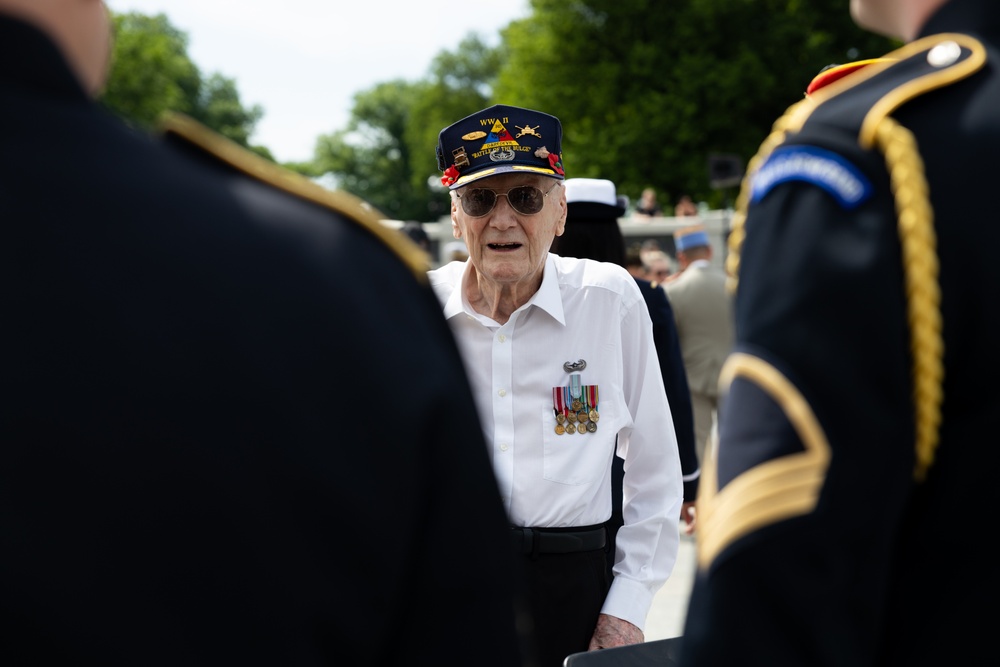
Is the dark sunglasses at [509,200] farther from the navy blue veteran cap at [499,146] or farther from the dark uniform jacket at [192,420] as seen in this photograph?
the dark uniform jacket at [192,420]

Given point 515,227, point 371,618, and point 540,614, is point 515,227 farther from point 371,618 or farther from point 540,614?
point 371,618

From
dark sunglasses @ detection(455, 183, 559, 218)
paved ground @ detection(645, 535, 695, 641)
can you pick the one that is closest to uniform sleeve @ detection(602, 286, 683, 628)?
dark sunglasses @ detection(455, 183, 559, 218)

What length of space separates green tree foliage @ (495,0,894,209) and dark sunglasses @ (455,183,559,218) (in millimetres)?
24561

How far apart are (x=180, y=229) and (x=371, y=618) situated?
1.17ft

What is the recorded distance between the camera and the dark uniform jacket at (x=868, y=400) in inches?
41.9

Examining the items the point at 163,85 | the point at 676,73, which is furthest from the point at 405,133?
the point at 676,73

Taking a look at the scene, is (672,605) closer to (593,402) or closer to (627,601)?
(627,601)

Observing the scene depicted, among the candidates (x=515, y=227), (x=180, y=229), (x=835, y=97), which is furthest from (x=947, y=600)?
(x=515, y=227)

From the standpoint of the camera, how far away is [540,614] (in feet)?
9.01

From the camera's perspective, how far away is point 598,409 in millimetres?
2834

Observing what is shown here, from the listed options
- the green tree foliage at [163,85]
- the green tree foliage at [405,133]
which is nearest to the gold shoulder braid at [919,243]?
the green tree foliage at [163,85]

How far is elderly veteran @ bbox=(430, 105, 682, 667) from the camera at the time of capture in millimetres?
2746

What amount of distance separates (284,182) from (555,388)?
6.16 feet

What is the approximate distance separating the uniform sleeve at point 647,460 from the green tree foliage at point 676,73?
81.0ft
